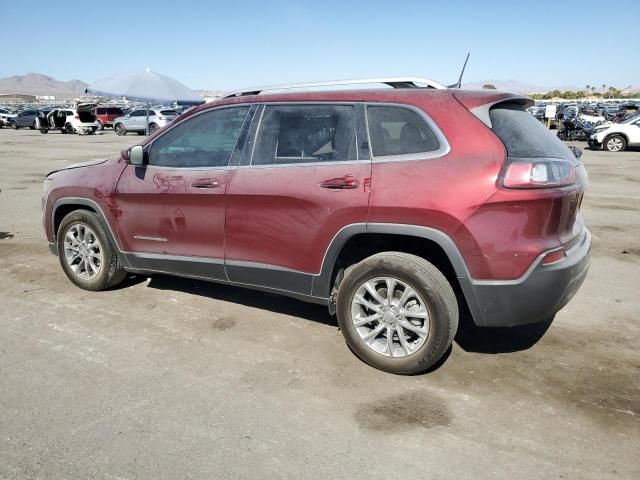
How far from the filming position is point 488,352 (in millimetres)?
3756

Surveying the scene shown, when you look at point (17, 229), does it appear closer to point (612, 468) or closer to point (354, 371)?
point (354, 371)

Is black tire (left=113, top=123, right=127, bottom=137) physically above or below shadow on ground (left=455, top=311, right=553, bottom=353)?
Answer: above

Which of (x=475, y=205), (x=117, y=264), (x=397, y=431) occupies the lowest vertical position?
(x=397, y=431)

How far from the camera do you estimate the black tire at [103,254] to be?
4.67 metres

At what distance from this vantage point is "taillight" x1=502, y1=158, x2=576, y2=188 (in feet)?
9.74

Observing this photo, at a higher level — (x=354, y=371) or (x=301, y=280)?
(x=301, y=280)

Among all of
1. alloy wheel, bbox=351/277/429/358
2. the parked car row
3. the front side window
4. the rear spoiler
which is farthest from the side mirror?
the parked car row

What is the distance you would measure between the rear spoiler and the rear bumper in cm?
93

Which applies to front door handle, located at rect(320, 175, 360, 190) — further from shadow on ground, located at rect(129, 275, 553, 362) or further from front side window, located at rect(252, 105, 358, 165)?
shadow on ground, located at rect(129, 275, 553, 362)

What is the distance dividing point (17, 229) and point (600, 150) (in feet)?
65.9

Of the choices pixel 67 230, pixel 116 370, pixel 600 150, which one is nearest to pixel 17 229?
pixel 67 230

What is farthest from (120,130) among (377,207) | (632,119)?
(377,207)

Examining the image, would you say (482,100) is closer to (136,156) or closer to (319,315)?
(319,315)

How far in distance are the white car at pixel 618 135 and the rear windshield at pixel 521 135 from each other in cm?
1895
